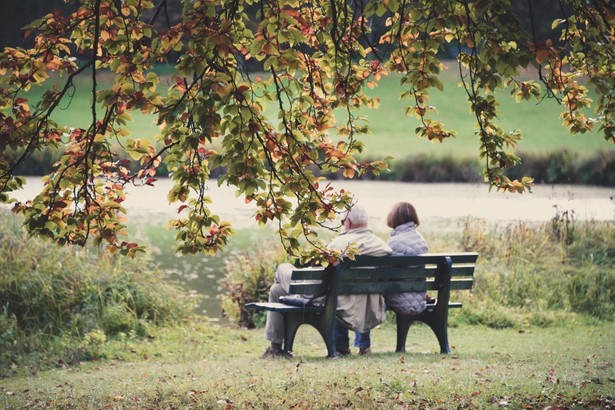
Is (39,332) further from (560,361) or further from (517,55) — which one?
(517,55)

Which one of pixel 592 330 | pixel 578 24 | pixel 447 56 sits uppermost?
pixel 447 56

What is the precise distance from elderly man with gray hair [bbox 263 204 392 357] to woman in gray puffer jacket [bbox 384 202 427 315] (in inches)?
6.7

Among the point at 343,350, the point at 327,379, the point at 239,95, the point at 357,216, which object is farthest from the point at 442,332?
the point at 239,95

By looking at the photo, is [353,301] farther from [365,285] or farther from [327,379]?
[327,379]

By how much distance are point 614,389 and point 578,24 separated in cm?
244

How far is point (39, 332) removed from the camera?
8773mm

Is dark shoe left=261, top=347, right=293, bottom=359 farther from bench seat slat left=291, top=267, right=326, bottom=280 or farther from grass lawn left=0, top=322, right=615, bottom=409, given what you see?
bench seat slat left=291, top=267, right=326, bottom=280

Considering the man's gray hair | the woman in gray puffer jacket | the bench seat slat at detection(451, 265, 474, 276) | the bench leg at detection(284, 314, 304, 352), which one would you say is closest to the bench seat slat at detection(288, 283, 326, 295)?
the bench leg at detection(284, 314, 304, 352)

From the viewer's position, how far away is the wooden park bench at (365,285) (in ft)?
24.0

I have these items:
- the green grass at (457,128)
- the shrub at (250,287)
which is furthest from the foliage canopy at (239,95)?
the green grass at (457,128)

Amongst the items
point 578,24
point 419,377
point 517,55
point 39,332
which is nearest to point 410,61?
point 517,55

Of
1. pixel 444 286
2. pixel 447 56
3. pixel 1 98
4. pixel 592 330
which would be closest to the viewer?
pixel 1 98

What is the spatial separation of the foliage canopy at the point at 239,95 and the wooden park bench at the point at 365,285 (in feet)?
5.33

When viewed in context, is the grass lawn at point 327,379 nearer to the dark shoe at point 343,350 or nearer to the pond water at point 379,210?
the dark shoe at point 343,350
